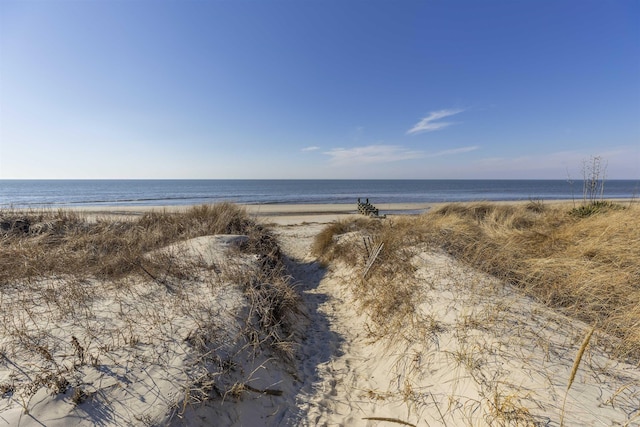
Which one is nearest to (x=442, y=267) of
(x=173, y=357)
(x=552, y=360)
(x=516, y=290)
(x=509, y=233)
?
(x=516, y=290)

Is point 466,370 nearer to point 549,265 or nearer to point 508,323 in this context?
point 508,323

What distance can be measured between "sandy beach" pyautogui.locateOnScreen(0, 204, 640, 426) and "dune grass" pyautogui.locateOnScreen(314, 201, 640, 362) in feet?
1.53

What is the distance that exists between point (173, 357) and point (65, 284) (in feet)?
11.5

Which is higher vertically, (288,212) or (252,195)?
(252,195)

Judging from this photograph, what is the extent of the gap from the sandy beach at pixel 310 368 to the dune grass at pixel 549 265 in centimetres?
47

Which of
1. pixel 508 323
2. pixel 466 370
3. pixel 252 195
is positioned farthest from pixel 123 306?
pixel 252 195

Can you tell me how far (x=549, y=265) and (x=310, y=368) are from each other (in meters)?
5.15

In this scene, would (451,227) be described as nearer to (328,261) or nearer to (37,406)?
(328,261)

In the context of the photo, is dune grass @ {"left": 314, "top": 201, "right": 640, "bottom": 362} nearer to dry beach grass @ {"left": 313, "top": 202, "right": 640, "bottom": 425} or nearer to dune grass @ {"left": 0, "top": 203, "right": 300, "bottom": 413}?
dry beach grass @ {"left": 313, "top": 202, "right": 640, "bottom": 425}

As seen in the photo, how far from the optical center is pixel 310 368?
421 cm

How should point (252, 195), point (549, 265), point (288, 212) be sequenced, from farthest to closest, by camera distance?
point (252, 195), point (288, 212), point (549, 265)

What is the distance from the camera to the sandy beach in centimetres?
255

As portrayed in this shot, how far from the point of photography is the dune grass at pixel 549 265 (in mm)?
4113

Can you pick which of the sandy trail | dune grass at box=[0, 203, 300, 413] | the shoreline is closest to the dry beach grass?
the sandy trail
